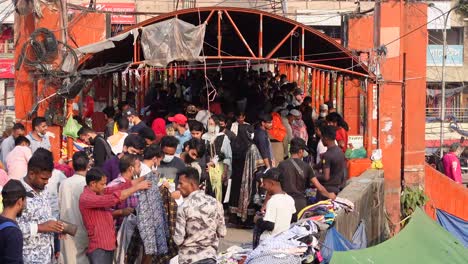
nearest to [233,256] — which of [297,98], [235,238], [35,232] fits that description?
[235,238]

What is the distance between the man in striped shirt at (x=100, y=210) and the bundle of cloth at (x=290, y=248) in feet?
4.17

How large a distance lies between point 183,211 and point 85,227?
49.1 inches

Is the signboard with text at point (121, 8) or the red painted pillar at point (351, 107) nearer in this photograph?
the red painted pillar at point (351, 107)

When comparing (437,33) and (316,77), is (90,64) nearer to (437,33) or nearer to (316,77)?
(316,77)

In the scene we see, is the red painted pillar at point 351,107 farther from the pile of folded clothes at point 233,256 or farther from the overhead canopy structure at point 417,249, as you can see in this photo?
the pile of folded clothes at point 233,256

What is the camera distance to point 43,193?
7.15 metres

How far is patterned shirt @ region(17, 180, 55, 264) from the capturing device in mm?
6773

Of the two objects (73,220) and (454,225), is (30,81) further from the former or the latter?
(454,225)

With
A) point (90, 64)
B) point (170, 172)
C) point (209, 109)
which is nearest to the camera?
point (170, 172)

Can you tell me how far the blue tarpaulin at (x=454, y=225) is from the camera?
1606 centimetres

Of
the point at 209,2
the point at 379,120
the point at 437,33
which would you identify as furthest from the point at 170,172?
the point at 437,33

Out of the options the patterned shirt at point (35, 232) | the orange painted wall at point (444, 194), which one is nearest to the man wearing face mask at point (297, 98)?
the orange painted wall at point (444, 194)

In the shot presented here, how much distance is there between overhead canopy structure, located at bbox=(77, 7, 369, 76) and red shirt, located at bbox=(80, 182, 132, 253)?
6.53 meters

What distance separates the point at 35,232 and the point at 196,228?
1422 millimetres
